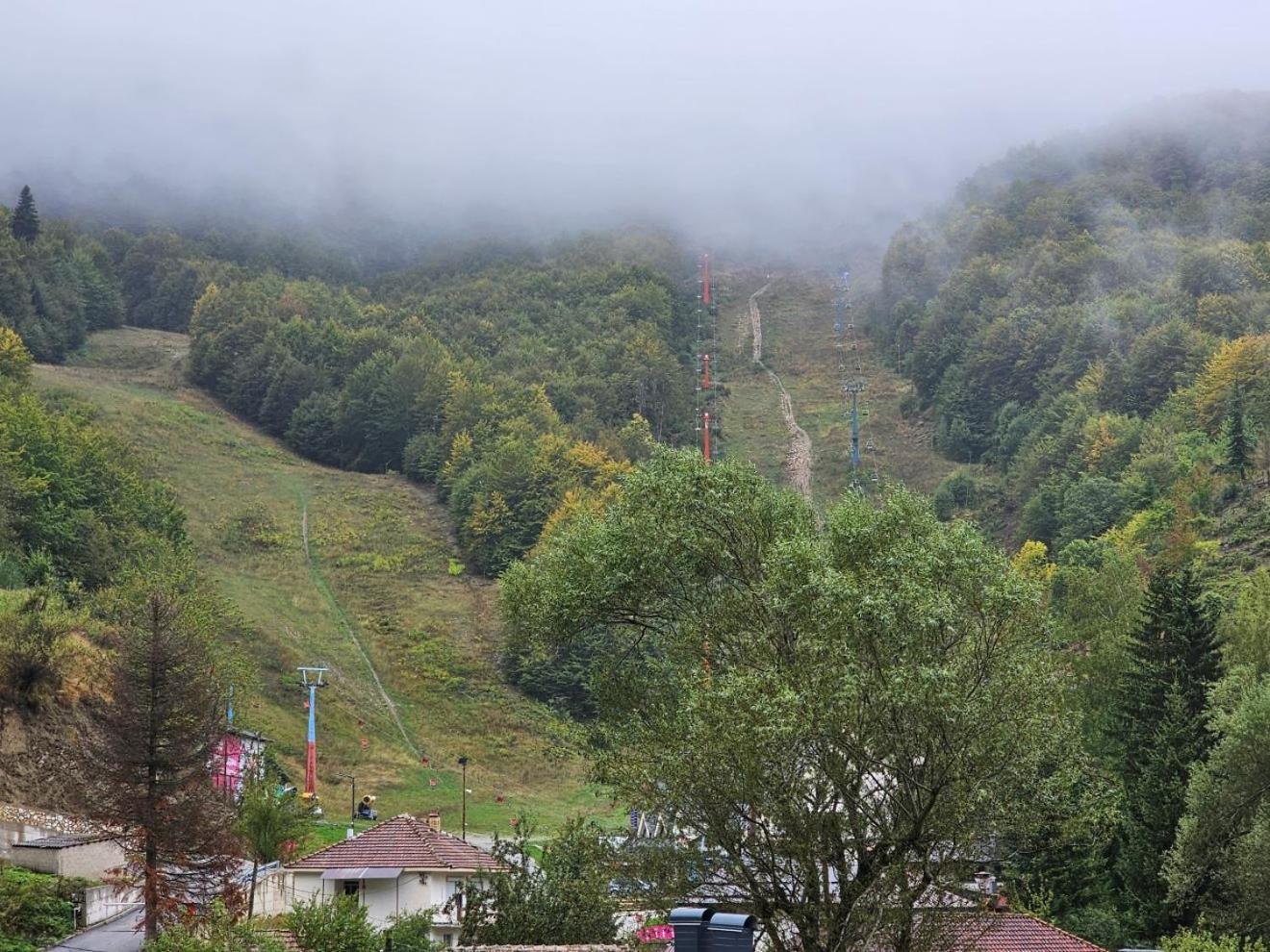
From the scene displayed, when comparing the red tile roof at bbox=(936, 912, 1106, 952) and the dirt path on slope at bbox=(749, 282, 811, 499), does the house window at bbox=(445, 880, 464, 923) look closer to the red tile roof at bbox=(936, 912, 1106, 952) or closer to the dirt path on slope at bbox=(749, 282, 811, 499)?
the red tile roof at bbox=(936, 912, 1106, 952)

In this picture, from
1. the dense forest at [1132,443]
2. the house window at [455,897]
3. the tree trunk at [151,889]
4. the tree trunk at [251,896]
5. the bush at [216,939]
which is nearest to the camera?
the bush at [216,939]

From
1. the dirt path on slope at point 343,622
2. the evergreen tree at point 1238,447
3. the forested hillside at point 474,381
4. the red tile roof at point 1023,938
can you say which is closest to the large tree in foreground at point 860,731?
the red tile roof at point 1023,938

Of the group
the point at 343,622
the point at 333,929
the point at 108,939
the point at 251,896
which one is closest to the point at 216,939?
the point at 333,929

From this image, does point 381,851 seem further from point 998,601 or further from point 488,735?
point 488,735

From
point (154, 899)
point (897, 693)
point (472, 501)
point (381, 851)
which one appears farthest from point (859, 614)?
point (472, 501)

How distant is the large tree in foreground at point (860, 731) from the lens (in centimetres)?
2795

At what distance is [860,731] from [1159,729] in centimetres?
2141

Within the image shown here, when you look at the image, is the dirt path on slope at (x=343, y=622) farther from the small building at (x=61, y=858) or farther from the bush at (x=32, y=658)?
the small building at (x=61, y=858)

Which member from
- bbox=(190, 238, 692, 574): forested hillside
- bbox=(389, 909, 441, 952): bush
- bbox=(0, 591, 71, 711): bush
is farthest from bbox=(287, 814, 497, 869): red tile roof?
bbox=(190, 238, 692, 574): forested hillside

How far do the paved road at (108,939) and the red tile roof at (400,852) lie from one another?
485cm

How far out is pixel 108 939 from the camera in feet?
126

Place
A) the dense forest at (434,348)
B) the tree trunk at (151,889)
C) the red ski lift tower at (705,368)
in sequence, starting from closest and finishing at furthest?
the tree trunk at (151,889)
the dense forest at (434,348)
the red ski lift tower at (705,368)

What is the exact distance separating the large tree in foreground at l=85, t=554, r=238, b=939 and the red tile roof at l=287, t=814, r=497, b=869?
6.74 m

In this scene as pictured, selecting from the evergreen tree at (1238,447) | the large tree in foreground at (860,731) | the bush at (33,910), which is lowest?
the bush at (33,910)
